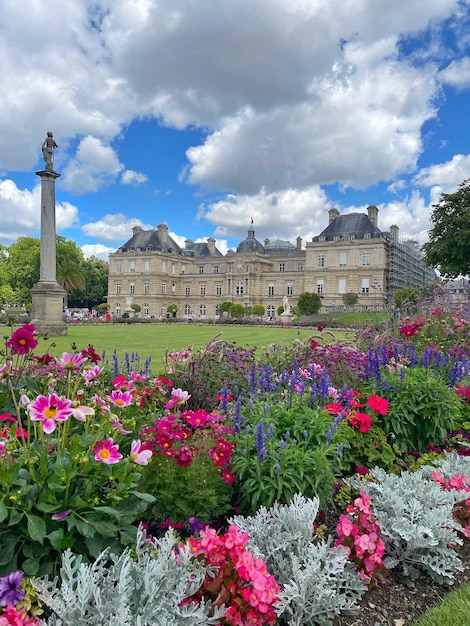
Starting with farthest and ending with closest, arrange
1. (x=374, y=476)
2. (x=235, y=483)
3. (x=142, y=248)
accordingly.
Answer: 1. (x=142, y=248)
2. (x=374, y=476)
3. (x=235, y=483)

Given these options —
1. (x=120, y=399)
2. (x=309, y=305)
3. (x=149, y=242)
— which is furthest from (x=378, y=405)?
(x=149, y=242)


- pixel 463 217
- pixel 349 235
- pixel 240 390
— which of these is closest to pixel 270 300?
pixel 349 235

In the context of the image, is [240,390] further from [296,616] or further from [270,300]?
[270,300]

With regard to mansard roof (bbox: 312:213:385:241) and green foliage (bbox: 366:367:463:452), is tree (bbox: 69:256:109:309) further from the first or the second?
green foliage (bbox: 366:367:463:452)

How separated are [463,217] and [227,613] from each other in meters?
35.5

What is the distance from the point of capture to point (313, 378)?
479cm

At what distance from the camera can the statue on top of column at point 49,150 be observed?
733 inches

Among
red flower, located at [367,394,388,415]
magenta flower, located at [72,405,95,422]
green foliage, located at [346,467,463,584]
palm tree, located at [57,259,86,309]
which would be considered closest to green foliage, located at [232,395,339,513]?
green foliage, located at [346,467,463,584]

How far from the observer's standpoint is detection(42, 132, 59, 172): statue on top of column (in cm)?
1862

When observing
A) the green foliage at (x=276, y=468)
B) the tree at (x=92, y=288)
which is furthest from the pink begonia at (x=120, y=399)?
the tree at (x=92, y=288)

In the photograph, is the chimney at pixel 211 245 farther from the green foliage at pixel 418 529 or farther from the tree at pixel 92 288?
the green foliage at pixel 418 529

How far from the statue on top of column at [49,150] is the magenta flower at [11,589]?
1906 cm

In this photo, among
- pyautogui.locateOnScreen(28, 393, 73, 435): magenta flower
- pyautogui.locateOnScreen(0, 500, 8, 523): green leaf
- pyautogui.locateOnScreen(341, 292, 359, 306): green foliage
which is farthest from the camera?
pyautogui.locateOnScreen(341, 292, 359, 306): green foliage

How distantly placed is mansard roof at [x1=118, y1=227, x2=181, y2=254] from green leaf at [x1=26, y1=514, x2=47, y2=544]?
251 ft
